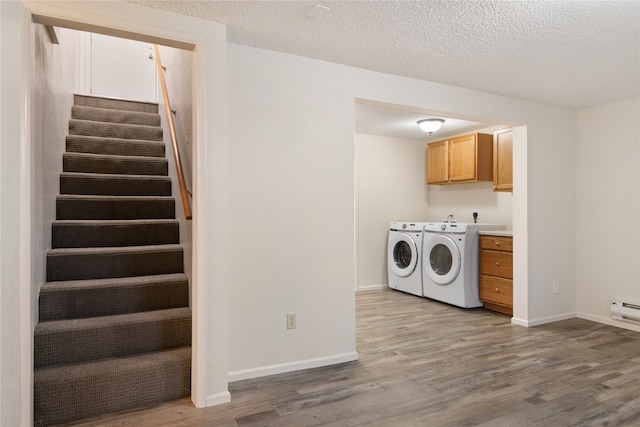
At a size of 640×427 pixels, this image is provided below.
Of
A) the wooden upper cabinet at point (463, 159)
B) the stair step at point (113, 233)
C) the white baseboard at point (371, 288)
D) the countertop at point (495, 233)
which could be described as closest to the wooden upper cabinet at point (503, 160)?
the wooden upper cabinet at point (463, 159)

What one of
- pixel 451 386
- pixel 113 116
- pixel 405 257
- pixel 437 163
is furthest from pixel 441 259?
pixel 113 116

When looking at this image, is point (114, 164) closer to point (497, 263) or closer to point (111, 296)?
point (111, 296)

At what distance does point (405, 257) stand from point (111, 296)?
3.76m

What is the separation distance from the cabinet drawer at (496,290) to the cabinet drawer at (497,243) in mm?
325

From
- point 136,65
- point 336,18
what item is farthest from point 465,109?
point 136,65

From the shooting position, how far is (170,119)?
3117 millimetres

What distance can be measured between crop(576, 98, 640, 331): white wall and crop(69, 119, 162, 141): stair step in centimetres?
446

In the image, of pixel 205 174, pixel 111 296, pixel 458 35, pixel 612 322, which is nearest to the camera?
pixel 205 174

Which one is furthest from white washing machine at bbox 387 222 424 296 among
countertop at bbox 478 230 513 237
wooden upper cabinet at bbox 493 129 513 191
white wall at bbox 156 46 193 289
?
white wall at bbox 156 46 193 289

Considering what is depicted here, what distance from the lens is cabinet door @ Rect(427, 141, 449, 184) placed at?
17.6ft

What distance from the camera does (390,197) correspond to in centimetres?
573

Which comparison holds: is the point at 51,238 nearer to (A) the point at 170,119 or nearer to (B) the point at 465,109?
(A) the point at 170,119

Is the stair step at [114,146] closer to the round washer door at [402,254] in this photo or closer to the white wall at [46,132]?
the white wall at [46,132]

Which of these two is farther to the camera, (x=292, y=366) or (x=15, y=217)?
(x=292, y=366)
